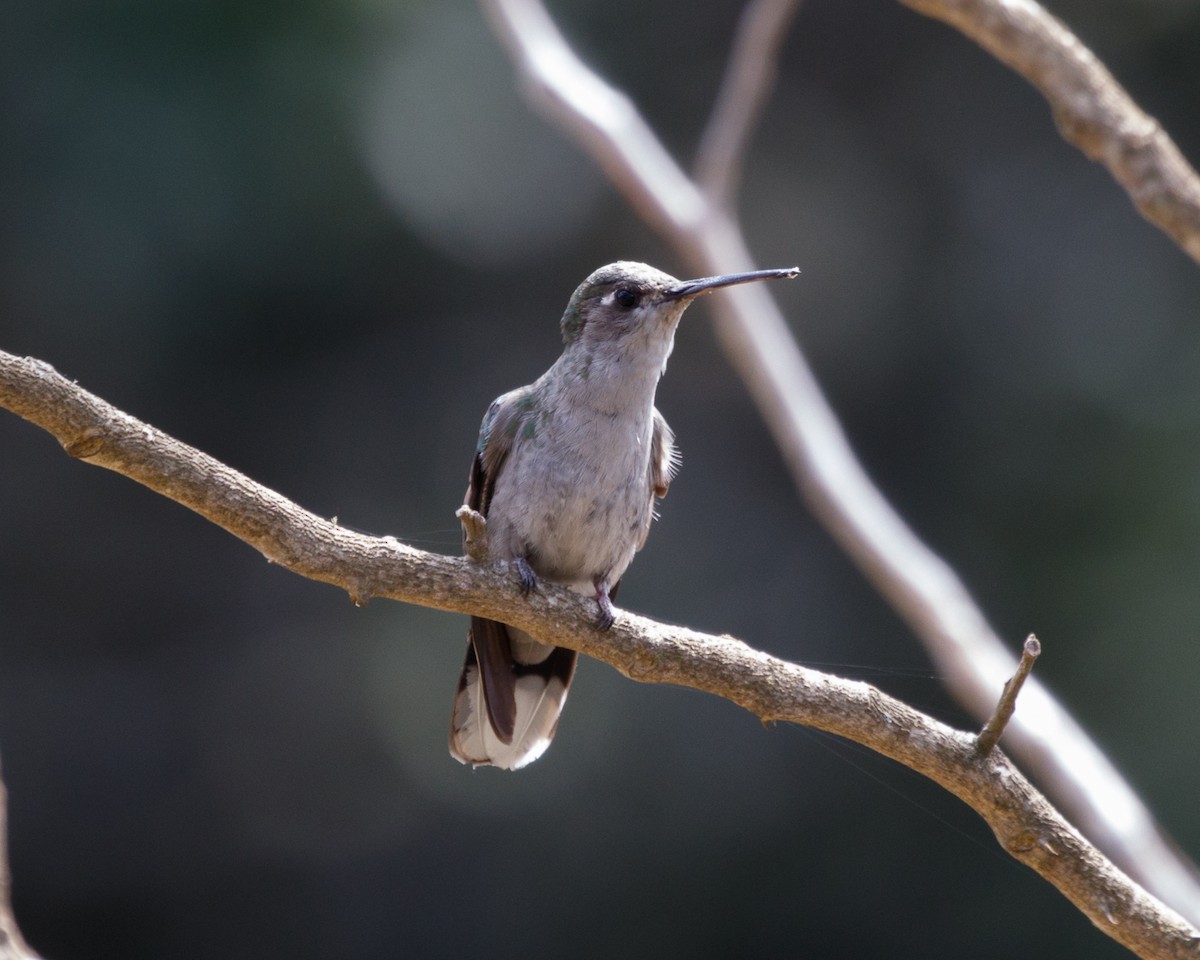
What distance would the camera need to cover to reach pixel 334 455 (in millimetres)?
9055

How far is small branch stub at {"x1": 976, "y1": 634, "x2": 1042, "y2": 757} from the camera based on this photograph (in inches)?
101

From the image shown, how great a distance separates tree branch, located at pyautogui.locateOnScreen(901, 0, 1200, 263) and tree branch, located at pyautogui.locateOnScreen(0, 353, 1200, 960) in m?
1.88

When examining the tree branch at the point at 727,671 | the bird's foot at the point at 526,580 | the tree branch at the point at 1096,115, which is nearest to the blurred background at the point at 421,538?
the tree branch at the point at 1096,115

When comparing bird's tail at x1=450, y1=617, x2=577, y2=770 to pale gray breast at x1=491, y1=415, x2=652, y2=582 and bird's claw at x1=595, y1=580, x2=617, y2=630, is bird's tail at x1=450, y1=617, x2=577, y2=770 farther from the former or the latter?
bird's claw at x1=595, y1=580, x2=617, y2=630

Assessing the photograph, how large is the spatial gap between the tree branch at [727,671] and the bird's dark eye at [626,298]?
1079 mm

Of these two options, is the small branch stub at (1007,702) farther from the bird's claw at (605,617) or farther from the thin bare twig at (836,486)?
the thin bare twig at (836,486)

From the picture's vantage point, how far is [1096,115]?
407 cm

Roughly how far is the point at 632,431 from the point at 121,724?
5830 mm

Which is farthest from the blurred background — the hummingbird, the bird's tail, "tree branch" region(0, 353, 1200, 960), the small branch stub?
the small branch stub

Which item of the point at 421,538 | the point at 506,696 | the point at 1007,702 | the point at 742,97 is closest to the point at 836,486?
the point at 742,97

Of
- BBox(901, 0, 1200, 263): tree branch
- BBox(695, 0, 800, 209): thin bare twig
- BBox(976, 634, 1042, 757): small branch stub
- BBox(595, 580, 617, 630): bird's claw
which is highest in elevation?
BBox(695, 0, 800, 209): thin bare twig

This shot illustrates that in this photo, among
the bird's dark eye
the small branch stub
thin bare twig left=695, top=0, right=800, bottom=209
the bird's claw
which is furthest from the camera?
thin bare twig left=695, top=0, right=800, bottom=209

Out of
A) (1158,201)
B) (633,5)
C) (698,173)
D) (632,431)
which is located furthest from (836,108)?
(632,431)

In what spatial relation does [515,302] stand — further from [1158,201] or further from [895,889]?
[1158,201]
